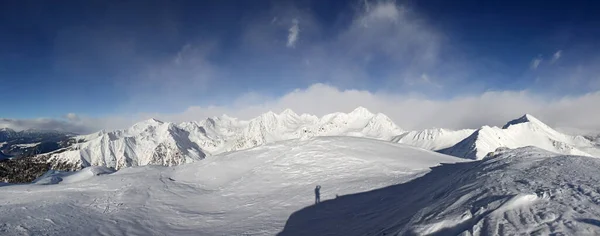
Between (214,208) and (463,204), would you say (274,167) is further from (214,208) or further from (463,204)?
(463,204)

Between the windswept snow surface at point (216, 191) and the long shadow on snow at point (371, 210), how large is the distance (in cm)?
73

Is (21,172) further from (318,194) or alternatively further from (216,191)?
(318,194)

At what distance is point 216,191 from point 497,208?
21930 millimetres

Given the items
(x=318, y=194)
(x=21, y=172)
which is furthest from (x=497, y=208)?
(x=21, y=172)

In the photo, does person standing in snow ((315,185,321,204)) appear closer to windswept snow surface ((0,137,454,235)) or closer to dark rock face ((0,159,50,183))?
windswept snow surface ((0,137,454,235))

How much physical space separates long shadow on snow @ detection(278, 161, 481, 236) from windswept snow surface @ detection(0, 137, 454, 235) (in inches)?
28.6

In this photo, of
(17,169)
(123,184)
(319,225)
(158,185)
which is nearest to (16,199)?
(123,184)

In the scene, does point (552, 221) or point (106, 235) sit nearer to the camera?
point (552, 221)

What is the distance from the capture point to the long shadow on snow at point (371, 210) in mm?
14648

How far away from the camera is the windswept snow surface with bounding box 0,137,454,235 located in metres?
17.3

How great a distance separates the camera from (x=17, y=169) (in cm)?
9969

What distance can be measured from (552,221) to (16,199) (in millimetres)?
27658

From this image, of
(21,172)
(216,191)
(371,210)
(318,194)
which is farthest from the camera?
(21,172)

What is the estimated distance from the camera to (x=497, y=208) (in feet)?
29.2
